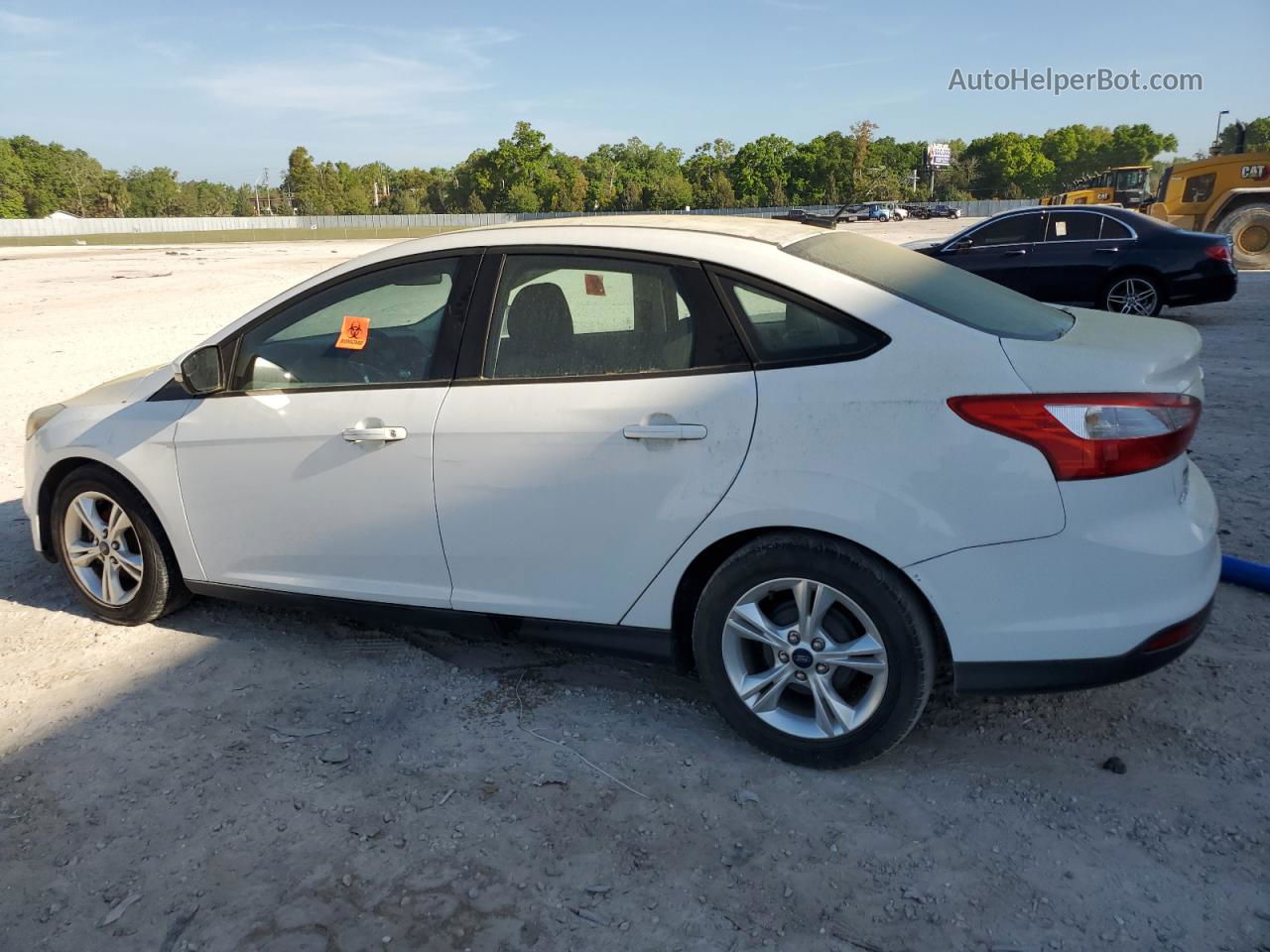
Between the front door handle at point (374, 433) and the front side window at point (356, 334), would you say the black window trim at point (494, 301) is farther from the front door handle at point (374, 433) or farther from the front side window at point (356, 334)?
the front door handle at point (374, 433)

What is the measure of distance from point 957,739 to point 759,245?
1.79 meters

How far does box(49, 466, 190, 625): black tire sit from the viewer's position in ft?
13.7

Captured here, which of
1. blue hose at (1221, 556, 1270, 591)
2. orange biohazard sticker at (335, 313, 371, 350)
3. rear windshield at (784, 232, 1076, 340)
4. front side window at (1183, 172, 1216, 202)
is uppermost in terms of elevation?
front side window at (1183, 172, 1216, 202)

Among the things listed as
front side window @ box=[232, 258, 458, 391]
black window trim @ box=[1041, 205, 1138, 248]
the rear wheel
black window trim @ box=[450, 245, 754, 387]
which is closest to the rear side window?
black window trim @ box=[450, 245, 754, 387]

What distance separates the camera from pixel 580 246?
3402mm

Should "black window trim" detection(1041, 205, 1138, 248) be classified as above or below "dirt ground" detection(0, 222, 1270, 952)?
above

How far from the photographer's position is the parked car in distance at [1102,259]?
11750mm

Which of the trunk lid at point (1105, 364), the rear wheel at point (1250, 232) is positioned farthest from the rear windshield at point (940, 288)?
the rear wheel at point (1250, 232)

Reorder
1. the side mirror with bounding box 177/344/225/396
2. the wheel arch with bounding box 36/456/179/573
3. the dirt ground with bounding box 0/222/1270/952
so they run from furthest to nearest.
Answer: the wheel arch with bounding box 36/456/179/573 → the side mirror with bounding box 177/344/225/396 → the dirt ground with bounding box 0/222/1270/952

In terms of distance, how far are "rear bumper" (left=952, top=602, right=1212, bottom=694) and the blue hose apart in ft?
5.85

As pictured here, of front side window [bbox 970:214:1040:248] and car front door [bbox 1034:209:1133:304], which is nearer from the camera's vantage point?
car front door [bbox 1034:209:1133:304]

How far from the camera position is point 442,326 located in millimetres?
3557

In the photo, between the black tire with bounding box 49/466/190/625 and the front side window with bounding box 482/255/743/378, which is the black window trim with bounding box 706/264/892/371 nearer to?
the front side window with bounding box 482/255/743/378

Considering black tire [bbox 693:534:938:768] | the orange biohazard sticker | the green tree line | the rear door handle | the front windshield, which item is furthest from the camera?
the green tree line
